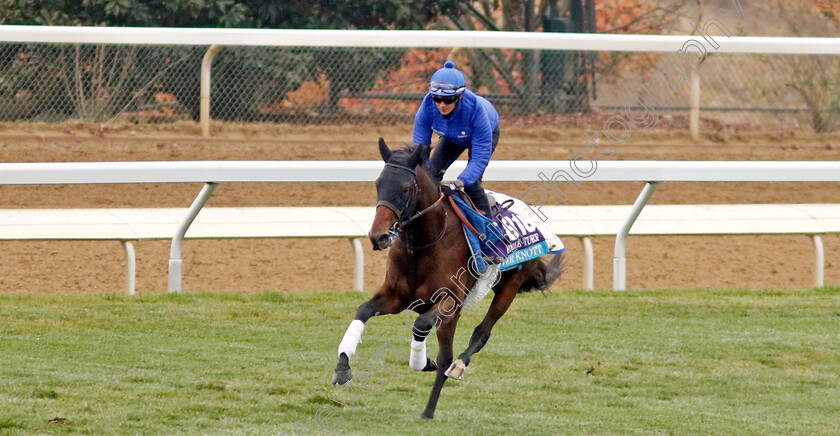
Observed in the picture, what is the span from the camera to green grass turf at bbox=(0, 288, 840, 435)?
5641 millimetres

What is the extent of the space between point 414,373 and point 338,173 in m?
2.17

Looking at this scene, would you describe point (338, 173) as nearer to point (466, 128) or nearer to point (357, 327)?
point (466, 128)

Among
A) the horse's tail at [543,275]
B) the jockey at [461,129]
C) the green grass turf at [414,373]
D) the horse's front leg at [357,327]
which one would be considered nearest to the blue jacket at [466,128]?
the jockey at [461,129]

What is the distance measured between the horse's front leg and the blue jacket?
2.28 feet

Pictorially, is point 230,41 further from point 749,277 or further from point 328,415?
point 328,415

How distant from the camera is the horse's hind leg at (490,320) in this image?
5.77m

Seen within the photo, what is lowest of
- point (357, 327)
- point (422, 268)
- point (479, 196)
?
point (357, 327)

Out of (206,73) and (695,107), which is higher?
(695,107)

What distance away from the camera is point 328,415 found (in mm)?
5727

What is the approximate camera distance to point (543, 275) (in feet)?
22.5

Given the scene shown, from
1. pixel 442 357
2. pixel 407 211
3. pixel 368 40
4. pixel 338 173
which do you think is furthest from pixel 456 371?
pixel 368 40

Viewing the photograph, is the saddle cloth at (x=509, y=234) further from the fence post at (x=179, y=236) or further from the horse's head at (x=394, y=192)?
the fence post at (x=179, y=236)

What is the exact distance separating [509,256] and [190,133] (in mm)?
6514

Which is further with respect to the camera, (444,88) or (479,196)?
(479,196)
